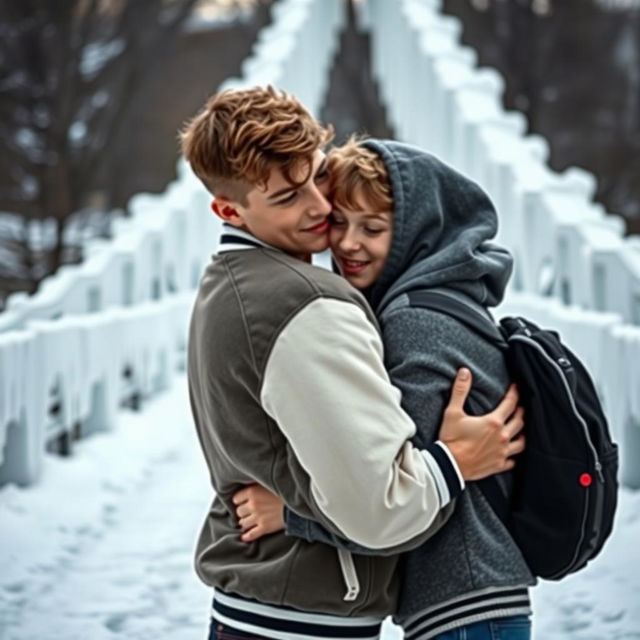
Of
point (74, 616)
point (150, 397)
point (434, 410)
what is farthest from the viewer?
point (150, 397)

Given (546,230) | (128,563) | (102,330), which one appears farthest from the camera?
(546,230)

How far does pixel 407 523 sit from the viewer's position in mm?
2152

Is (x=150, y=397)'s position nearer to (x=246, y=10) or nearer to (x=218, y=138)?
(x=218, y=138)

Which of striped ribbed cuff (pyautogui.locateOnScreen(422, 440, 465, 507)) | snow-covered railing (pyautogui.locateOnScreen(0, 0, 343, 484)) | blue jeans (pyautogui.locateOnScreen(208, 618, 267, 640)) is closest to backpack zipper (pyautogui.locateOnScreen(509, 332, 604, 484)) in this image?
striped ribbed cuff (pyautogui.locateOnScreen(422, 440, 465, 507))

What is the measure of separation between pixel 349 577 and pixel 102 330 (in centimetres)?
A: 473

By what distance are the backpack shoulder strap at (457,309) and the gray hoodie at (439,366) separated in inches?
0.5

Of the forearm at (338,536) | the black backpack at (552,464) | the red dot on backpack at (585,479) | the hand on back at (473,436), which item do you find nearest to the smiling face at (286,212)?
the black backpack at (552,464)

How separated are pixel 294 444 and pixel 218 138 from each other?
0.53 m

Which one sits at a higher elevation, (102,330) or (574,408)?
(574,408)

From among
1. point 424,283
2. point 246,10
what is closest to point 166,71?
point 246,10

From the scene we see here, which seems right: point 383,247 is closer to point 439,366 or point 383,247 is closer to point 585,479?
point 439,366

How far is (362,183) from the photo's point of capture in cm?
243

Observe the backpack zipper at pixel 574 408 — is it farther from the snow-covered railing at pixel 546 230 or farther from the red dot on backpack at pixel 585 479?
the snow-covered railing at pixel 546 230

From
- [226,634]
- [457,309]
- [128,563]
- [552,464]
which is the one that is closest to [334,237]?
[457,309]
